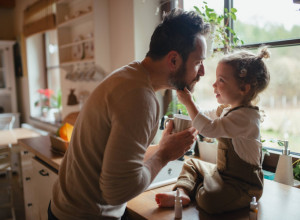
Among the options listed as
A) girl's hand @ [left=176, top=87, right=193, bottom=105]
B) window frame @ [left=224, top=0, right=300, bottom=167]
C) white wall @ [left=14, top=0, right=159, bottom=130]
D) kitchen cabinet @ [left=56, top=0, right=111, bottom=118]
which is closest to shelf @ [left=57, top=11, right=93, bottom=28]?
kitchen cabinet @ [left=56, top=0, right=111, bottom=118]

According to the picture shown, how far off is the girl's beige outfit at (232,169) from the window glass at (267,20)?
75cm

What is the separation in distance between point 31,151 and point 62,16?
1923 mm

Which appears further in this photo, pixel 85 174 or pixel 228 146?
pixel 228 146

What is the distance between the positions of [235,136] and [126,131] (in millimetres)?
509

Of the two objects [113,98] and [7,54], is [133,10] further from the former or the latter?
[7,54]

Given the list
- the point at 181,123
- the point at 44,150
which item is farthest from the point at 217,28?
the point at 44,150

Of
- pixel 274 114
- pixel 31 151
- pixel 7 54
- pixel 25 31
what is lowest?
pixel 31 151

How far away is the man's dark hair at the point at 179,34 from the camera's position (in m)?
0.97

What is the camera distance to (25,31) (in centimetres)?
462

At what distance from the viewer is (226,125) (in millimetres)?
1122

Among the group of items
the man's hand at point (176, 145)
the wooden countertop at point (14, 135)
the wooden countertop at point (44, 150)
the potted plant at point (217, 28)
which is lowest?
the wooden countertop at point (14, 135)

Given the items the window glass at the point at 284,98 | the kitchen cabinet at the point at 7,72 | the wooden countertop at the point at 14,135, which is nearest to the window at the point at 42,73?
the kitchen cabinet at the point at 7,72

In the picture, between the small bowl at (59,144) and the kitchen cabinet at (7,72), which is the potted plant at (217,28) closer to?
the small bowl at (59,144)

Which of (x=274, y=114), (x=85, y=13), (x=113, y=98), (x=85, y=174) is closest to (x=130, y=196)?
(x=85, y=174)
